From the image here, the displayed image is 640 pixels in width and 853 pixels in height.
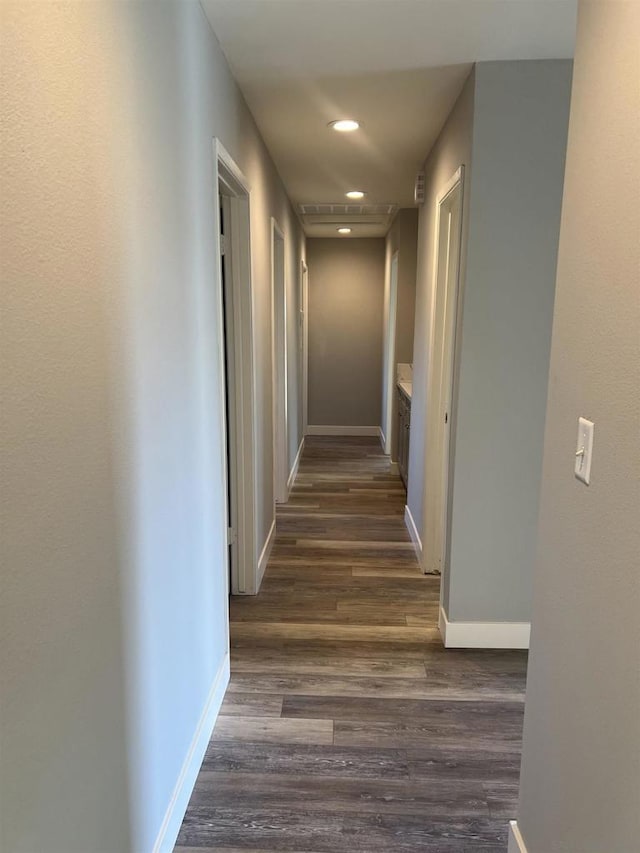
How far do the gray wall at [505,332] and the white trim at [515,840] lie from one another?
116 cm

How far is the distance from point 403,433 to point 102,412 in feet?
14.2

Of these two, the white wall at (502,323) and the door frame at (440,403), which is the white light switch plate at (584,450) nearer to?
the white wall at (502,323)

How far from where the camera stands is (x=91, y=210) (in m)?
1.12

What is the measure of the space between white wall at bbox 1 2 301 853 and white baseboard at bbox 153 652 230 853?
0.06 m

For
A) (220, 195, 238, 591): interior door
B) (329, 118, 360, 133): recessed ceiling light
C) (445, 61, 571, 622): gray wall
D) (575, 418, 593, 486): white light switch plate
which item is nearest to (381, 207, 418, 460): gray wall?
(329, 118, 360, 133): recessed ceiling light

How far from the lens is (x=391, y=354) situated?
20.2ft

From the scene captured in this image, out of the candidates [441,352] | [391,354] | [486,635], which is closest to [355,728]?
[486,635]

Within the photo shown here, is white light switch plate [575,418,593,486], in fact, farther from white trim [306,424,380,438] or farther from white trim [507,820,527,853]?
white trim [306,424,380,438]

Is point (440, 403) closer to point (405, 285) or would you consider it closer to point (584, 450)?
point (584, 450)

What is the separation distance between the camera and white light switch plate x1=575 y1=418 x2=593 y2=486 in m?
1.17

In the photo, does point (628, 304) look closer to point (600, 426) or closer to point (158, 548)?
point (600, 426)

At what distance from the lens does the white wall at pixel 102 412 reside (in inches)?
35.2

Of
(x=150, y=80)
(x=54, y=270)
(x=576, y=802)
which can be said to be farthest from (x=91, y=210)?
(x=576, y=802)

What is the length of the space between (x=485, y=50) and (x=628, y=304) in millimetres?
1725
